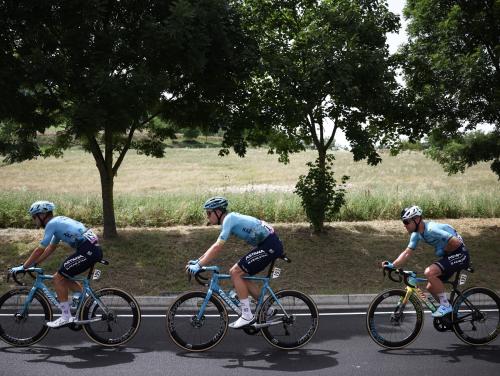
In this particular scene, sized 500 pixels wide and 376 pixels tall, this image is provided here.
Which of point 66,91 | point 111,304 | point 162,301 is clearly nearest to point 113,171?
point 66,91

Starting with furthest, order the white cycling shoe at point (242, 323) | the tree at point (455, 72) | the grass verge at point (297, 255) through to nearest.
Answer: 1. the tree at point (455, 72)
2. the grass verge at point (297, 255)
3. the white cycling shoe at point (242, 323)

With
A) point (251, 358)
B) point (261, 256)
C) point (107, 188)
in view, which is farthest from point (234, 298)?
point (107, 188)

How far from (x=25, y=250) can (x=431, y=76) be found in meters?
10.4

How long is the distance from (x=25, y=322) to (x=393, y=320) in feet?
15.4

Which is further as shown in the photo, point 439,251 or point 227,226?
point 439,251

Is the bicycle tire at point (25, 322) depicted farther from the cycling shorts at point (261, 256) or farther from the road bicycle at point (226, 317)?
the cycling shorts at point (261, 256)

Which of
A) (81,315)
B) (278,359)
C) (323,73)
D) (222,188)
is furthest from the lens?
(222,188)

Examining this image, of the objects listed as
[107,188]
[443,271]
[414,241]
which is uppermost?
[107,188]

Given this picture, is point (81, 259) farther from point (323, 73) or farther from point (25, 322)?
point (323, 73)

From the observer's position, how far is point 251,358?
23.8 feet

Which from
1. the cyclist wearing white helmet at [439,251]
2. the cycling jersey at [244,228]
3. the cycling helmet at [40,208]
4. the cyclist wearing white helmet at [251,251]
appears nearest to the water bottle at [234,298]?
the cyclist wearing white helmet at [251,251]

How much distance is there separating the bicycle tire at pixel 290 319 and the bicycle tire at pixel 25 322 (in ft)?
9.01

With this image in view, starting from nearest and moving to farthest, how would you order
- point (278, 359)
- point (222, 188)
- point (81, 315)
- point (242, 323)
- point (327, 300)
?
1. point (278, 359)
2. point (242, 323)
3. point (81, 315)
4. point (327, 300)
5. point (222, 188)

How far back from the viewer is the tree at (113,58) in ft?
36.5
